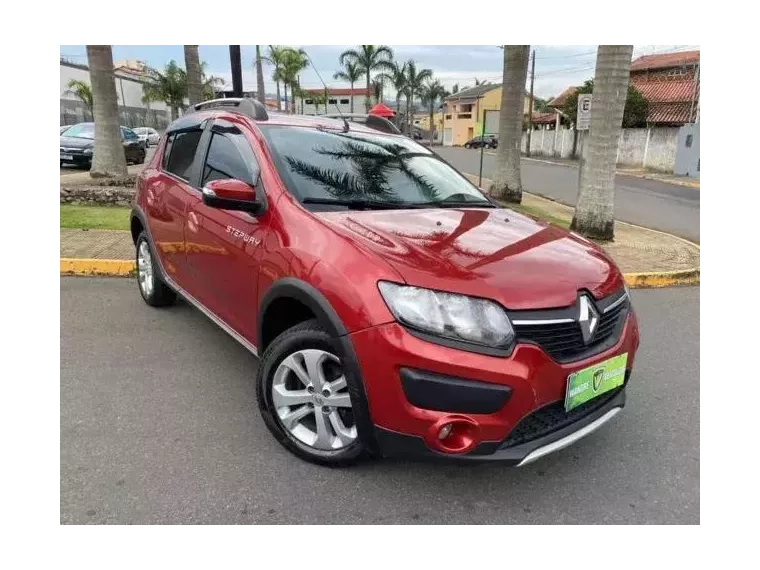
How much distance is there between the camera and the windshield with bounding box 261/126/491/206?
3295 mm

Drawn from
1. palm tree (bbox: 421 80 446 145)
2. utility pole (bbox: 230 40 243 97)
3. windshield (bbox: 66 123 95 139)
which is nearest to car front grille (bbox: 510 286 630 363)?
utility pole (bbox: 230 40 243 97)

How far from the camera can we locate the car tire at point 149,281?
16.2 ft

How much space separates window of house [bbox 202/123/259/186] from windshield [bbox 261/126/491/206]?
17 cm

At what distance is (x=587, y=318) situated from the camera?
256 cm

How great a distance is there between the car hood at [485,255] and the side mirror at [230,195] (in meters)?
0.42

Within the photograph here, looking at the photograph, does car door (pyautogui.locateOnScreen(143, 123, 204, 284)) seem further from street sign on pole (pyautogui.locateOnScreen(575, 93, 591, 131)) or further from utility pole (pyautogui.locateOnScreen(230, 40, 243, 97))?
street sign on pole (pyautogui.locateOnScreen(575, 93, 591, 131))

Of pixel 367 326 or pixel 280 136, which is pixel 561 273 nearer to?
pixel 367 326

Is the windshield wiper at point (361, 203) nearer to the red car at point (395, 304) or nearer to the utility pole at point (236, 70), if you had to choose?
the red car at point (395, 304)

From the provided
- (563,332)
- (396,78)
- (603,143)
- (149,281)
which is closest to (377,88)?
(396,78)

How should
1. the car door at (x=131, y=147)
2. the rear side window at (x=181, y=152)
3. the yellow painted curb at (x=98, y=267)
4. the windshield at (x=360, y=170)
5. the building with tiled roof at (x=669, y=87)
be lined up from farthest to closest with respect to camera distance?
the building with tiled roof at (x=669, y=87) → the car door at (x=131, y=147) → the yellow painted curb at (x=98, y=267) → the rear side window at (x=181, y=152) → the windshield at (x=360, y=170)

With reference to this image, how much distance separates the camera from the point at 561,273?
262 centimetres

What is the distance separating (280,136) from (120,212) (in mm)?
6869

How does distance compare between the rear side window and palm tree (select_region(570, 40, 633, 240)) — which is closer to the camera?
the rear side window

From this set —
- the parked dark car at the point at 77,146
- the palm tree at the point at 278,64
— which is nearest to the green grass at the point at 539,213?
the parked dark car at the point at 77,146
